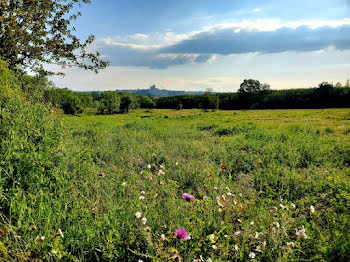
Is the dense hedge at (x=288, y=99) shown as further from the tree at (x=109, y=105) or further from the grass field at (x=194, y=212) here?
the grass field at (x=194, y=212)

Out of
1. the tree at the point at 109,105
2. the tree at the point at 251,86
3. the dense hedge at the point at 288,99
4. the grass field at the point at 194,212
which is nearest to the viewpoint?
the grass field at the point at 194,212

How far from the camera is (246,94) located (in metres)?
Result: 72.2

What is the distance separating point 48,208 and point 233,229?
8.72 feet

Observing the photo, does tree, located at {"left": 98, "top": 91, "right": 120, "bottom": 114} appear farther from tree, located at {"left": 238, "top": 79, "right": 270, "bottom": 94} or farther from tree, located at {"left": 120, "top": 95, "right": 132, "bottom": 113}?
tree, located at {"left": 238, "top": 79, "right": 270, "bottom": 94}

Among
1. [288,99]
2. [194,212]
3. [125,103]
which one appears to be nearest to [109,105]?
[125,103]

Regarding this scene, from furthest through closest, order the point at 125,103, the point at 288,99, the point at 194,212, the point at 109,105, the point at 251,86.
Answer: the point at 251,86 → the point at 125,103 → the point at 109,105 → the point at 288,99 → the point at 194,212

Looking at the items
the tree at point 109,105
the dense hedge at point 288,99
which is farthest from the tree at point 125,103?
the dense hedge at point 288,99

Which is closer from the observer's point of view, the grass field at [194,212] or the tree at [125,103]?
the grass field at [194,212]

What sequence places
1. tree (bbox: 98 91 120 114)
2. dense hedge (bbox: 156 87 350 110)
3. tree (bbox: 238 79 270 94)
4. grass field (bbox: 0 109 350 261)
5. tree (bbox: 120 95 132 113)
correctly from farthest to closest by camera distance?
1. tree (bbox: 238 79 270 94)
2. tree (bbox: 120 95 132 113)
3. tree (bbox: 98 91 120 114)
4. dense hedge (bbox: 156 87 350 110)
5. grass field (bbox: 0 109 350 261)

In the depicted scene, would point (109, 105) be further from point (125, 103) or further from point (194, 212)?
point (194, 212)

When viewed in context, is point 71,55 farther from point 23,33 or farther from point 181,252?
point 181,252

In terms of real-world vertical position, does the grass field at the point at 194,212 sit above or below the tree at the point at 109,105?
below

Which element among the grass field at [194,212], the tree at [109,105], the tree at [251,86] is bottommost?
the grass field at [194,212]

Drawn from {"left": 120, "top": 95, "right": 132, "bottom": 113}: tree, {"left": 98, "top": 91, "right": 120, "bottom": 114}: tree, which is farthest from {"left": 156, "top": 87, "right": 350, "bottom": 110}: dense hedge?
{"left": 98, "top": 91, "right": 120, "bottom": 114}: tree
